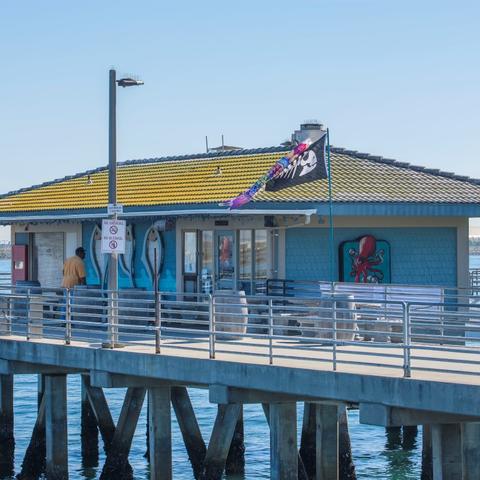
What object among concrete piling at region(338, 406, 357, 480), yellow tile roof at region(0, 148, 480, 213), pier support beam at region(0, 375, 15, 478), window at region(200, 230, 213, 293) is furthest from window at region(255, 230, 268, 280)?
pier support beam at region(0, 375, 15, 478)

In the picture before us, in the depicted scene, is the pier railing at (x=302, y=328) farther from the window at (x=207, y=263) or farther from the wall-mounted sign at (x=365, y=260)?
the wall-mounted sign at (x=365, y=260)

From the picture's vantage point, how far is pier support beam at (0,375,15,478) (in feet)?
89.1

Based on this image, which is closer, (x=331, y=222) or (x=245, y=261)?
(x=331, y=222)

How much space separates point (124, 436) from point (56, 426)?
1.16 m

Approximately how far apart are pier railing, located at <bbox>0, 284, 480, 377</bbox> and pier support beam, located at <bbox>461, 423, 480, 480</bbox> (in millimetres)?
670

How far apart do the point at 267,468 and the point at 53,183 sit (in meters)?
9.78

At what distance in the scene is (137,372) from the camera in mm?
20594

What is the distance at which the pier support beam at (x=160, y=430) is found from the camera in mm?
21250

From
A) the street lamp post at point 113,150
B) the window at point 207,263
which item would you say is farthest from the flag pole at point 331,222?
the street lamp post at point 113,150

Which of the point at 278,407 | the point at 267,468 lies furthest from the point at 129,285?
the point at 278,407

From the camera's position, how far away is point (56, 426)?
23609mm

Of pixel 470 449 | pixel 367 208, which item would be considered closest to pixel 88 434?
pixel 367 208

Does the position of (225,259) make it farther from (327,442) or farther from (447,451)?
(447,451)

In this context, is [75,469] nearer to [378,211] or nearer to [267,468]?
[267,468]
